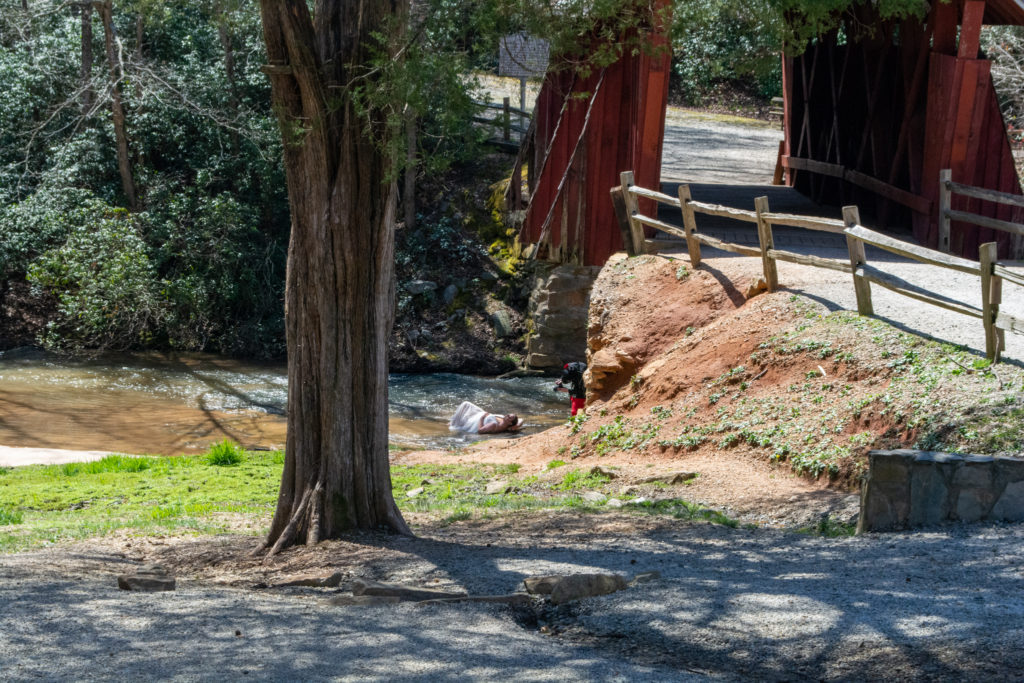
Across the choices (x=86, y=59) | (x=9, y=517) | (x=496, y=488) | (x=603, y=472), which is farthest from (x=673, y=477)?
(x=86, y=59)

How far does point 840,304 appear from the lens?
448 inches

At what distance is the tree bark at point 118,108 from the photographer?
69.8 feet

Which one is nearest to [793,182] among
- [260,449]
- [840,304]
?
[840,304]

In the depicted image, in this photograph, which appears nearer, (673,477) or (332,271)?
(332,271)

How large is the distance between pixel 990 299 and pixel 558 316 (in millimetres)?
11800

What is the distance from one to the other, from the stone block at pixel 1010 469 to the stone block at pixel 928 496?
1.12 ft

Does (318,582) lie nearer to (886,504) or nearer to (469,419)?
(886,504)

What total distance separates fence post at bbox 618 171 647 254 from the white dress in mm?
4010

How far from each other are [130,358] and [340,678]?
18.9 metres

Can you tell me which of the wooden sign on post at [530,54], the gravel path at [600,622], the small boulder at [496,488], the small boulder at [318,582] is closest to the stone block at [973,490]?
the gravel path at [600,622]

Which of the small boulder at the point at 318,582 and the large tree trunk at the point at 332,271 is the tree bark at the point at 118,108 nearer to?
the large tree trunk at the point at 332,271

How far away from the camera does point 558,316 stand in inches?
799

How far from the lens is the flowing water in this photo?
1666 centimetres

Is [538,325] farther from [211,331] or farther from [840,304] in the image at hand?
[840,304]
